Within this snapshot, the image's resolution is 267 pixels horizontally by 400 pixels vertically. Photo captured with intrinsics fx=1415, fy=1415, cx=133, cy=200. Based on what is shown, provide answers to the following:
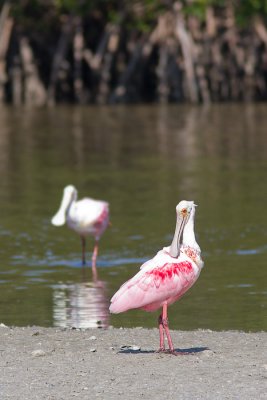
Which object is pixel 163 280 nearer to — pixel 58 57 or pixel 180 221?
pixel 180 221

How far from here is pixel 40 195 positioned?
744 inches

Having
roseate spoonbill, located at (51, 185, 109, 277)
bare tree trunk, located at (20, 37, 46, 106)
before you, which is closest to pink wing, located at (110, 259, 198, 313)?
roseate spoonbill, located at (51, 185, 109, 277)

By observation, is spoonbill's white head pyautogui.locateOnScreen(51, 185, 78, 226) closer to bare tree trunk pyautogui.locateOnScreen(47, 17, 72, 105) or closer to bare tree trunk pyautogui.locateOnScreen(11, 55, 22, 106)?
bare tree trunk pyautogui.locateOnScreen(47, 17, 72, 105)

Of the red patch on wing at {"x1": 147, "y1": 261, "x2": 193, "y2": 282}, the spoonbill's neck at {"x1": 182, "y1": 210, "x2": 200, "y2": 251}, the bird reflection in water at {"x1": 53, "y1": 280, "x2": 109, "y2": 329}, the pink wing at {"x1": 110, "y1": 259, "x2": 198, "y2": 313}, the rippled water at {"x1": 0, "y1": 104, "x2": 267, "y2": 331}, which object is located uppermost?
the spoonbill's neck at {"x1": 182, "y1": 210, "x2": 200, "y2": 251}

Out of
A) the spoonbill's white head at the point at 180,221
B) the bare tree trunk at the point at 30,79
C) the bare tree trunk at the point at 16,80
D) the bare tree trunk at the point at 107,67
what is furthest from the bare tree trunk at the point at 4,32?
the spoonbill's white head at the point at 180,221

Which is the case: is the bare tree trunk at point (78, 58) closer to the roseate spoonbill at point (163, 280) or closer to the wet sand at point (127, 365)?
the wet sand at point (127, 365)

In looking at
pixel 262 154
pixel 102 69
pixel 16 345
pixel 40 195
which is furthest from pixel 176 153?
pixel 102 69

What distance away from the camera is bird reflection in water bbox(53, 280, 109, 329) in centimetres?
1005

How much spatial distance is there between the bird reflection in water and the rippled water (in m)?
0.01

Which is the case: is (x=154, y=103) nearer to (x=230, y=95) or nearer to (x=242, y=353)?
(x=230, y=95)

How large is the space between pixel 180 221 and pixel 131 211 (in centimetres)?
833

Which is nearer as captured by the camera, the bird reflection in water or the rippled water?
the bird reflection in water

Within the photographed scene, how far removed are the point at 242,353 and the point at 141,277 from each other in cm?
75

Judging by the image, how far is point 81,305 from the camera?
1085 cm
